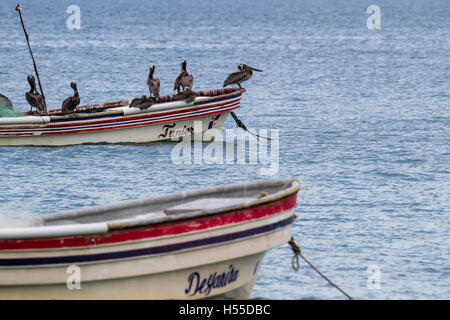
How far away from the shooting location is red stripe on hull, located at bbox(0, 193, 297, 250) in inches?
536

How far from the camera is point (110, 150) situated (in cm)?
3019

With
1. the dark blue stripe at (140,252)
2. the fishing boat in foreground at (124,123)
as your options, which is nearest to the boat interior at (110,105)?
the fishing boat in foreground at (124,123)

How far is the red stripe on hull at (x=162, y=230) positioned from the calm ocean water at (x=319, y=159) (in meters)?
3.68

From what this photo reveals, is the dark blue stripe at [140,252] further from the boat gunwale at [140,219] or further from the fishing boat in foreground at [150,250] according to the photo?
the boat gunwale at [140,219]

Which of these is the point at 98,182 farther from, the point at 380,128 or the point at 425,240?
the point at 380,128

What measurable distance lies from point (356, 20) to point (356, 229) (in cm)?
12499

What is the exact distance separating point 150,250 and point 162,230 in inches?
11.9

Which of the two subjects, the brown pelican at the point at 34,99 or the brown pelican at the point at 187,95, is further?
the brown pelican at the point at 187,95

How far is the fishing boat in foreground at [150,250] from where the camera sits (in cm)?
1372

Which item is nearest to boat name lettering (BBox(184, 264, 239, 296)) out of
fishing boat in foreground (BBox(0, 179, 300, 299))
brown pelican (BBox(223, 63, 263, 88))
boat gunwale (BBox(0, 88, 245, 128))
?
fishing boat in foreground (BBox(0, 179, 300, 299))

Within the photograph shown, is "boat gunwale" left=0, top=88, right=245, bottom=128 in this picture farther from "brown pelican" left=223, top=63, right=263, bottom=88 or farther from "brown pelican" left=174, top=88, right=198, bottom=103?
"brown pelican" left=223, top=63, right=263, bottom=88

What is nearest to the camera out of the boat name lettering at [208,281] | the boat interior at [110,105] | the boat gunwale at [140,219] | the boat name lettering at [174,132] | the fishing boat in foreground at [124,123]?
the boat gunwale at [140,219]
